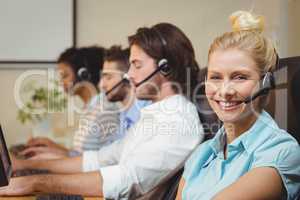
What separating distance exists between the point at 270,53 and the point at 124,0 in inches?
28.4

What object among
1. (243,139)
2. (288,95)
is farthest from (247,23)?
(243,139)

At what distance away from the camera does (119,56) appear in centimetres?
181

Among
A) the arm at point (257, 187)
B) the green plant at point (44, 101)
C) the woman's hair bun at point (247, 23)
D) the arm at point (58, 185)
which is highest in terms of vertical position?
the woman's hair bun at point (247, 23)

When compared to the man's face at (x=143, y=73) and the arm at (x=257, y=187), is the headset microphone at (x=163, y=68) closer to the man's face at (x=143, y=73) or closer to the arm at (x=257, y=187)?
the man's face at (x=143, y=73)

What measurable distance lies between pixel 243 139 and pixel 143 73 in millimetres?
604

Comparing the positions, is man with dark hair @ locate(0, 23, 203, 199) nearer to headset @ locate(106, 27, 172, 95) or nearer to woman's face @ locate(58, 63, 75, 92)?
headset @ locate(106, 27, 172, 95)

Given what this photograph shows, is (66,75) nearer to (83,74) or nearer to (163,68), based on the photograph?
(83,74)

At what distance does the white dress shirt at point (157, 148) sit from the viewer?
169 cm

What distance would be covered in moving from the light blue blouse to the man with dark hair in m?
0.27

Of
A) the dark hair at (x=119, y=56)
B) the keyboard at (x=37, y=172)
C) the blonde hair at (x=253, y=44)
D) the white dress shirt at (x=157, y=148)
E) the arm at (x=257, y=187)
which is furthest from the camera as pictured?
the dark hair at (x=119, y=56)

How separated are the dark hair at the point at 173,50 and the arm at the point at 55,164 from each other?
0.51 metres

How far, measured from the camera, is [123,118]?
1.83m

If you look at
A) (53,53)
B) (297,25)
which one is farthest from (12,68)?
(297,25)

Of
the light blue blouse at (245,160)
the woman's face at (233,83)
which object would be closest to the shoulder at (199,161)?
the light blue blouse at (245,160)
